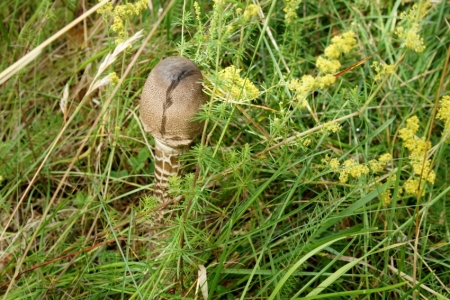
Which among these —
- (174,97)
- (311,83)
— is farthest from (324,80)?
(174,97)

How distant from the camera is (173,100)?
6.08 feet

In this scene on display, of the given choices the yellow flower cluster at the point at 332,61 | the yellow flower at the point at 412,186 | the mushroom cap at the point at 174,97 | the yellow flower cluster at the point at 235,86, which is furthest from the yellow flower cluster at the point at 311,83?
the yellow flower at the point at 412,186

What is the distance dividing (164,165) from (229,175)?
322mm

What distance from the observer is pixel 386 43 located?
9.12 ft

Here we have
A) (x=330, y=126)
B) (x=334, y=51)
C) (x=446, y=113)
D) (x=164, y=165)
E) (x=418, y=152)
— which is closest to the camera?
(x=334, y=51)

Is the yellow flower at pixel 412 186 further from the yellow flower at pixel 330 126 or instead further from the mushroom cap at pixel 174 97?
the mushroom cap at pixel 174 97

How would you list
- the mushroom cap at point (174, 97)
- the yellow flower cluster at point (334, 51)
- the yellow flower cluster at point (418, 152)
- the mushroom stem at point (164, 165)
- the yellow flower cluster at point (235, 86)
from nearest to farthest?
the yellow flower cluster at point (334, 51)
the yellow flower cluster at point (235, 86)
the mushroom cap at point (174, 97)
the yellow flower cluster at point (418, 152)
the mushroom stem at point (164, 165)

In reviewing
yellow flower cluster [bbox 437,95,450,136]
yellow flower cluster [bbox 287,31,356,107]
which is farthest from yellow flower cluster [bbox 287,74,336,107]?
yellow flower cluster [bbox 437,95,450,136]

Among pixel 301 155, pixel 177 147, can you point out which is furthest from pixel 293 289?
pixel 177 147

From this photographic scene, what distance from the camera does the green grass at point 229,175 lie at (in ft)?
6.24

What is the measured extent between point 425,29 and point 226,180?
1.46 meters

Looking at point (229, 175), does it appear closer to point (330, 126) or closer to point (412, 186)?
point (330, 126)

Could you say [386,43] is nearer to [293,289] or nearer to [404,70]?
[404,70]

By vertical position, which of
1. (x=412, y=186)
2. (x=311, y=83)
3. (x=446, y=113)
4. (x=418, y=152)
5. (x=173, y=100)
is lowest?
(x=412, y=186)
